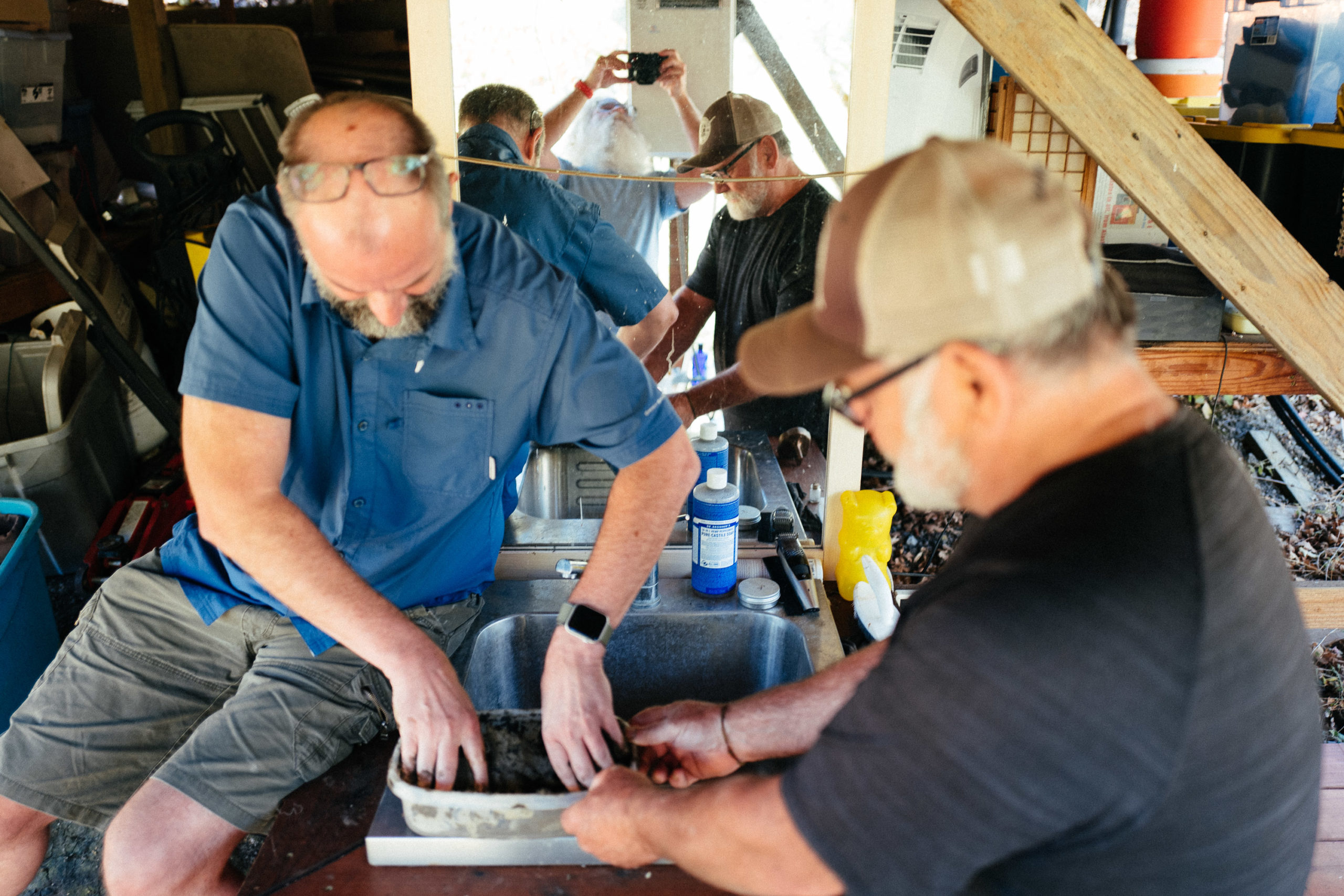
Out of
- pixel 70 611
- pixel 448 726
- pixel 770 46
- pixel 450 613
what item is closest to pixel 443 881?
pixel 448 726

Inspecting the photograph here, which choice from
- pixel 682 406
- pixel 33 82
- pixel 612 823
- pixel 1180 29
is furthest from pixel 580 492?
pixel 33 82

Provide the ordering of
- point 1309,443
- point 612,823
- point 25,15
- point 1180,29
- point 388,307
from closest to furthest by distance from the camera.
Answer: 1. point 612,823
2. point 388,307
3. point 1180,29
4. point 25,15
5. point 1309,443

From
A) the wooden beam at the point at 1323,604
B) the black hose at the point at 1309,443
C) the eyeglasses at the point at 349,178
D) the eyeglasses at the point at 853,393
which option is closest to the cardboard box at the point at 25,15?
the eyeglasses at the point at 349,178

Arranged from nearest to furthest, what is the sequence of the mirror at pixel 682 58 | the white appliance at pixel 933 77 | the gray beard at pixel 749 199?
the mirror at pixel 682 58 → the gray beard at pixel 749 199 → the white appliance at pixel 933 77

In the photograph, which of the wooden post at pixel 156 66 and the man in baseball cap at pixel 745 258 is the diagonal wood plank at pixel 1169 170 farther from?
the wooden post at pixel 156 66

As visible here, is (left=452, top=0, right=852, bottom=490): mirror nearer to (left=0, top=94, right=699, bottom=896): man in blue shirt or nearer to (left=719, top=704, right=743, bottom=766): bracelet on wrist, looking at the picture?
(left=0, top=94, right=699, bottom=896): man in blue shirt

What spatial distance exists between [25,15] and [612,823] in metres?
4.77

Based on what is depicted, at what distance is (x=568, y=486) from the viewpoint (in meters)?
2.23

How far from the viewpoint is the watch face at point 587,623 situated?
→ 4.87 ft

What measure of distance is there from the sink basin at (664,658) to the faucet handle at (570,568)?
0.46 feet

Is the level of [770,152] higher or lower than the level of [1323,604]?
higher

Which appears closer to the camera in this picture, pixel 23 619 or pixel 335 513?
pixel 335 513

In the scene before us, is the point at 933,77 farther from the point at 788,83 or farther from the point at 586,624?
the point at 586,624

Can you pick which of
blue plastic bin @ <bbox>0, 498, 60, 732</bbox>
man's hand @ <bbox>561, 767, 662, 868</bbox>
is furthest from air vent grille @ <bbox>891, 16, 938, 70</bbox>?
blue plastic bin @ <bbox>0, 498, 60, 732</bbox>
